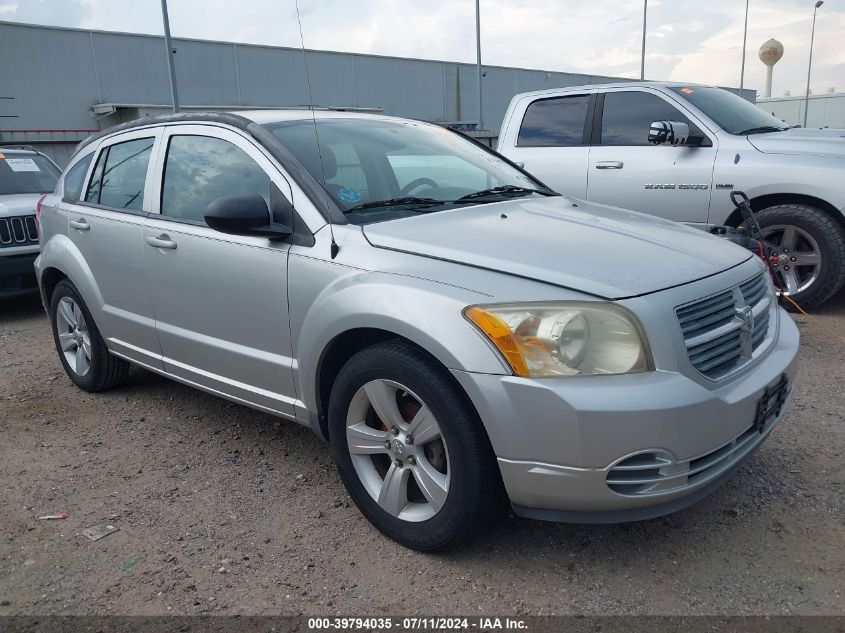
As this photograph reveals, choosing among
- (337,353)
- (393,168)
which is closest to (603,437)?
(337,353)

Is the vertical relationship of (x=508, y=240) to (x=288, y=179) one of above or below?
below

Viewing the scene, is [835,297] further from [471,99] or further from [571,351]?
[471,99]

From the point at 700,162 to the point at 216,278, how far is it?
14.3 feet

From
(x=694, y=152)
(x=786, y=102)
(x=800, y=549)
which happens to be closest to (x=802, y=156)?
(x=694, y=152)

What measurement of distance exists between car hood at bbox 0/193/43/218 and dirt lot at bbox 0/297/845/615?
4.07m

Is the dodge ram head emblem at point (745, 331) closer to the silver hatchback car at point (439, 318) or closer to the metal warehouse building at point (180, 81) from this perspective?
the silver hatchback car at point (439, 318)

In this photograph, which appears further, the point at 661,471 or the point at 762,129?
the point at 762,129

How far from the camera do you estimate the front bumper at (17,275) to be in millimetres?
6848

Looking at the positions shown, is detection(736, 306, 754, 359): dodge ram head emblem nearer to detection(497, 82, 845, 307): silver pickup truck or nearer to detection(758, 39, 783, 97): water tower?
detection(497, 82, 845, 307): silver pickup truck

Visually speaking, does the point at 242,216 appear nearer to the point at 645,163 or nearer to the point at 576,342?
the point at 576,342

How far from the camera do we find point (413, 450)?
2.56m

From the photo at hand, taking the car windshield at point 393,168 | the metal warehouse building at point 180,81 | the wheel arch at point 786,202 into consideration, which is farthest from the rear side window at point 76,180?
the metal warehouse building at point 180,81

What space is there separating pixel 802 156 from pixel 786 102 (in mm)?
54357

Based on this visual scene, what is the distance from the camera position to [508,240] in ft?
8.73
